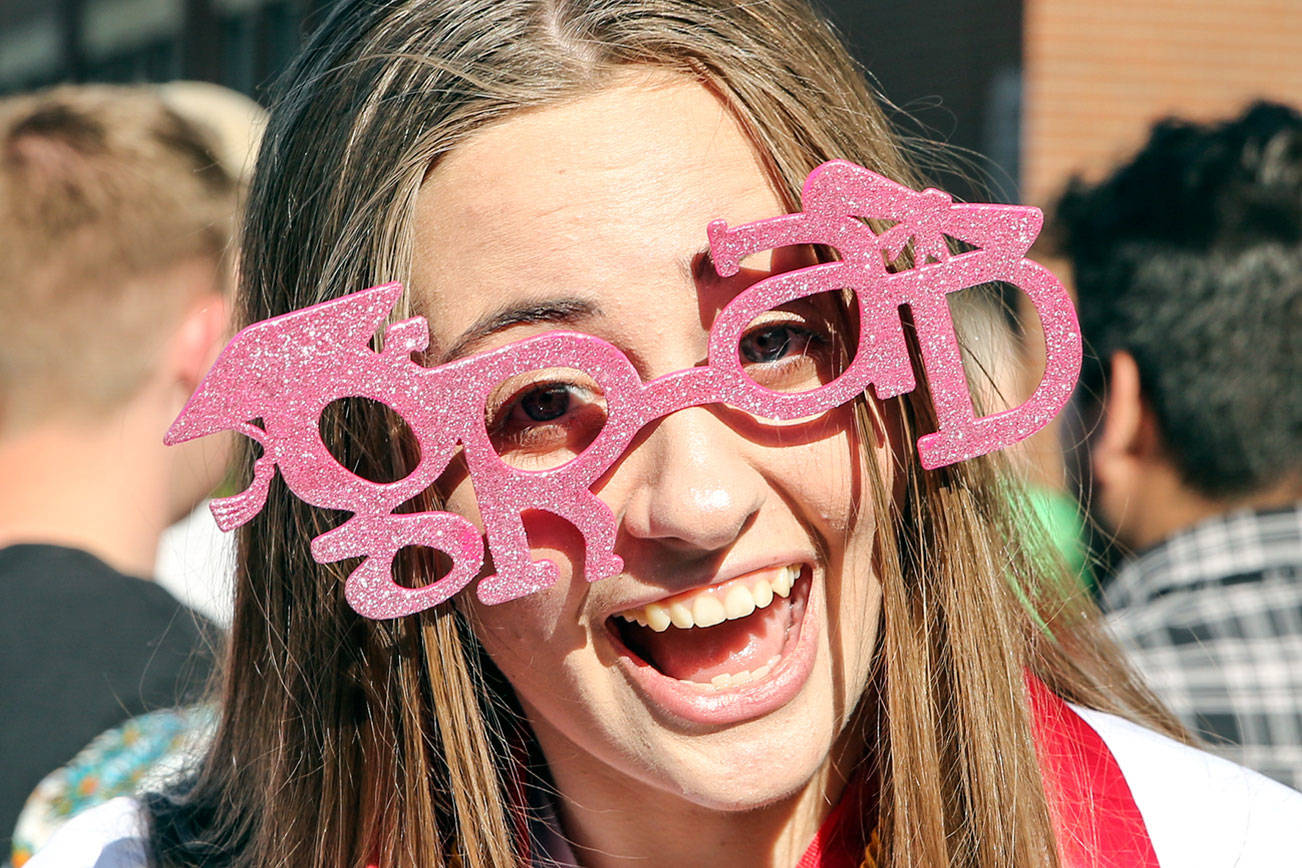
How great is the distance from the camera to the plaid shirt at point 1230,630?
100.0 inches

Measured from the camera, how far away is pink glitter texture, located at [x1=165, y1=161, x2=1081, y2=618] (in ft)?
4.75

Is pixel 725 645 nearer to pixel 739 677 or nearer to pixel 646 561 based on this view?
pixel 739 677

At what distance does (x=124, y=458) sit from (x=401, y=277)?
1688mm

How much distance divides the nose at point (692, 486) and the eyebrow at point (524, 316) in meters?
0.16

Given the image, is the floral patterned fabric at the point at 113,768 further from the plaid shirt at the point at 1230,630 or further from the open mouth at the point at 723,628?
Answer: the plaid shirt at the point at 1230,630

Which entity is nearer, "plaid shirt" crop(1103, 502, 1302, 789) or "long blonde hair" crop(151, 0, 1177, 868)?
"long blonde hair" crop(151, 0, 1177, 868)

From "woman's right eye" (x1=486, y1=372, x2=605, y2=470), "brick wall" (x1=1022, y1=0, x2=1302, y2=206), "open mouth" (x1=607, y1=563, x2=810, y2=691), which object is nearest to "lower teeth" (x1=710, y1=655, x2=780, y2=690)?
"open mouth" (x1=607, y1=563, x2=810, y2=691)

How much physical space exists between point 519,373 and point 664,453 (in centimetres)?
18

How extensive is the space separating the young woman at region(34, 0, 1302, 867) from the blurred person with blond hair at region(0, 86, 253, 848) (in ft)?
3.67

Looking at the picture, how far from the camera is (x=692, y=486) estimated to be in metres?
1.43

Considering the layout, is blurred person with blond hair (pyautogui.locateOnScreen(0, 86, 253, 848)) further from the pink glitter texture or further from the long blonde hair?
the pink glitter texture

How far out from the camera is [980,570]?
1.69m

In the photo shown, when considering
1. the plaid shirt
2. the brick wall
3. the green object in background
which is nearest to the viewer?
the green object in background

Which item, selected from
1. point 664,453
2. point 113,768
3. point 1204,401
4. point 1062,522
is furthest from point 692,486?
point 1062,522
